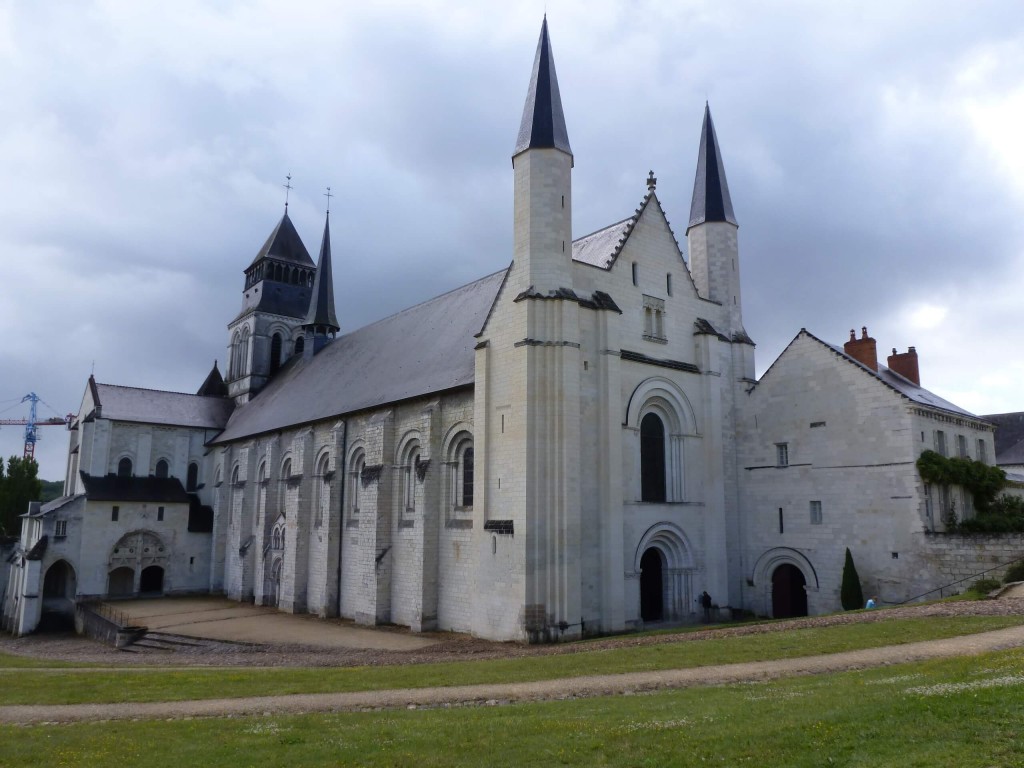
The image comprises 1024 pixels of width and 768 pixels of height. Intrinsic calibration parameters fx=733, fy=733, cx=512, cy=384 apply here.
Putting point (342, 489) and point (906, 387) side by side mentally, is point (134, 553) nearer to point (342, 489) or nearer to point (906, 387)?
point (342, 489)

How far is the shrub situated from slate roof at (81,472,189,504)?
44125mm

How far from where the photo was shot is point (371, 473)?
30.6 m

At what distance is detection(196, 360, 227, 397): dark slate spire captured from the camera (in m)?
57.4

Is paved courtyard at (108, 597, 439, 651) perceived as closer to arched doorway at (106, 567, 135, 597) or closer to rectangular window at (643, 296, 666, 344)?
arched doorway at (106, 567, 135, 597)

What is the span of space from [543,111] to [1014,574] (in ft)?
70.6

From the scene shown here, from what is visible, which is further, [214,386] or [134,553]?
[214,386]

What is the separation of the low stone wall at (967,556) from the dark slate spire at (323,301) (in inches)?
1515

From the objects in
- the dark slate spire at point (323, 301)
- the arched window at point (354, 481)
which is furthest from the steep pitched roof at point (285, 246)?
the arched window at point (354, 481)

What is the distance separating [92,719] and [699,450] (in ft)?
73.2

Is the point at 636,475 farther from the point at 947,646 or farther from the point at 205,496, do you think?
the point at 205,496

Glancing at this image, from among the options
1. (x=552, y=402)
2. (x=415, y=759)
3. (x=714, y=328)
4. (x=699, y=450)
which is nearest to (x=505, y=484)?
(x=552, y=402)

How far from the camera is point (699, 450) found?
1160 inches

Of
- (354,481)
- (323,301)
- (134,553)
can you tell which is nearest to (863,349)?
(354,481)

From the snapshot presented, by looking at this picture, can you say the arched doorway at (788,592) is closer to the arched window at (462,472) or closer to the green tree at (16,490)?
the arched window at (462,472)
